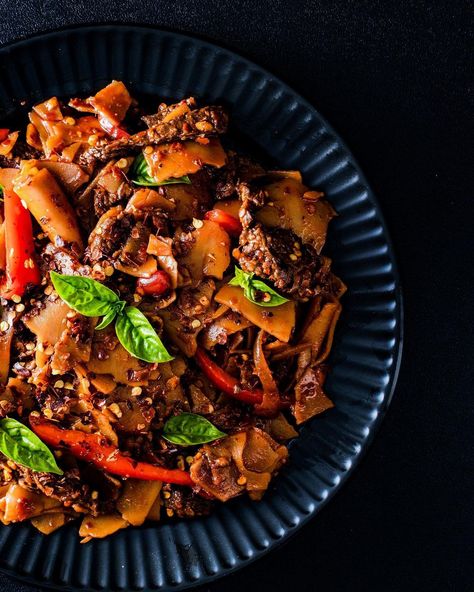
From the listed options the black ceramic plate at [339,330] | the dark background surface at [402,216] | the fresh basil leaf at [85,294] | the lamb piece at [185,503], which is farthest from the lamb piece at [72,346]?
the dark background surface at [402,216]

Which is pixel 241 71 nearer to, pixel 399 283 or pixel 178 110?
pixel 178 110

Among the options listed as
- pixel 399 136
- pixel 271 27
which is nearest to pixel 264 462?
pixel 399 136

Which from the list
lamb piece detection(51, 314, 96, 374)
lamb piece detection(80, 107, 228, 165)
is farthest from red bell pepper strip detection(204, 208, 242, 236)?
lamb piece detection(51, 314, 96, 374)

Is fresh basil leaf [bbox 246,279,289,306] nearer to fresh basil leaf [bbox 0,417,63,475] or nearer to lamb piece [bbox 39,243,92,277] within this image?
lamb piece [bbox 39,243,92,277]

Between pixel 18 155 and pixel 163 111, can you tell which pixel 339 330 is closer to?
pixel 163 111

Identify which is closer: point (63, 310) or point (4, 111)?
point (63, 310)

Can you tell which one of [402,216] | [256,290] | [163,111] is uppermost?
[402,216]

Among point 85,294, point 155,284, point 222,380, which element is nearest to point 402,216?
point 222,380
